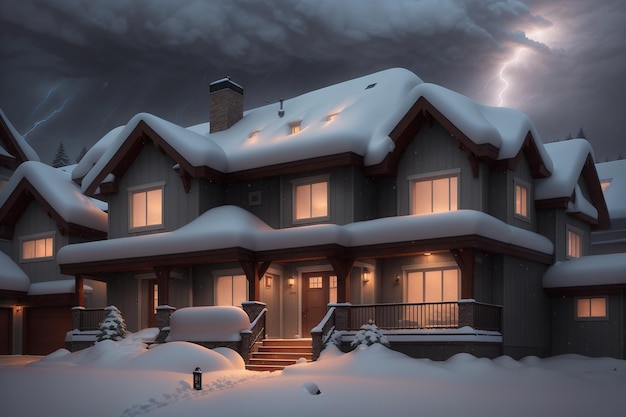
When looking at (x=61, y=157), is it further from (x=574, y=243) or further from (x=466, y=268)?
(x=466, y=268)

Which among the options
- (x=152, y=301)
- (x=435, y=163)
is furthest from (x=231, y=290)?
(x=435, y=163)

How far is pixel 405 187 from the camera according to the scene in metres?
26.0

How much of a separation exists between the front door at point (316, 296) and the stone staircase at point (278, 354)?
2176mm

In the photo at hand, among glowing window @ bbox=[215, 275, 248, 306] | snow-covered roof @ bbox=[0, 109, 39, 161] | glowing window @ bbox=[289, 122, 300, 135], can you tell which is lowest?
glowing window @ bbox=[215, 275, 248, 306]

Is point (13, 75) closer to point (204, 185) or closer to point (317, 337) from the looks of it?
point (204, 185)

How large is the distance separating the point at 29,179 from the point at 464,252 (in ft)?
69.9

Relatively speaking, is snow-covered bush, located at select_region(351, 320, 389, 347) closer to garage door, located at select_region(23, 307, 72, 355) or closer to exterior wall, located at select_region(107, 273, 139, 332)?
exterior wall, located at select_region(107, 273, 139, 332)

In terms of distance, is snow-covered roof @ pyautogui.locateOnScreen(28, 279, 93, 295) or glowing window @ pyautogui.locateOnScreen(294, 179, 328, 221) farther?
snow-covered roof @ pyautogui.locateOnScreen(28, 279, 93, 295)

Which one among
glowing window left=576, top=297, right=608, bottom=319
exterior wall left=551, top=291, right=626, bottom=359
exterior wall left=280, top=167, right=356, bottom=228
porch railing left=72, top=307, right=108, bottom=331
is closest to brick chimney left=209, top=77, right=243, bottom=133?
exterior wall left=280, top=167, right=356, bottom=228

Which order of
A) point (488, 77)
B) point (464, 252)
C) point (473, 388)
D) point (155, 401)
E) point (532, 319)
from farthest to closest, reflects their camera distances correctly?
point (488, 77) < point (532, 319) < point (464, 252) < point (473, 388) < point (155, 401)

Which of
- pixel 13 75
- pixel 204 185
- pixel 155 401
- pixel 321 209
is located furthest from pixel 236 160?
pixel 13 75

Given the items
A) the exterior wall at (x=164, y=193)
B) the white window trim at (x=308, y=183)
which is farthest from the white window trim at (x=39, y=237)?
the white window trim at (x=308, y=183)

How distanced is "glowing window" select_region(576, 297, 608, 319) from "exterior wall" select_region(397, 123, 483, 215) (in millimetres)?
5364

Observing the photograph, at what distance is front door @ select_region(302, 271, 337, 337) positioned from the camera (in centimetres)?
2628
